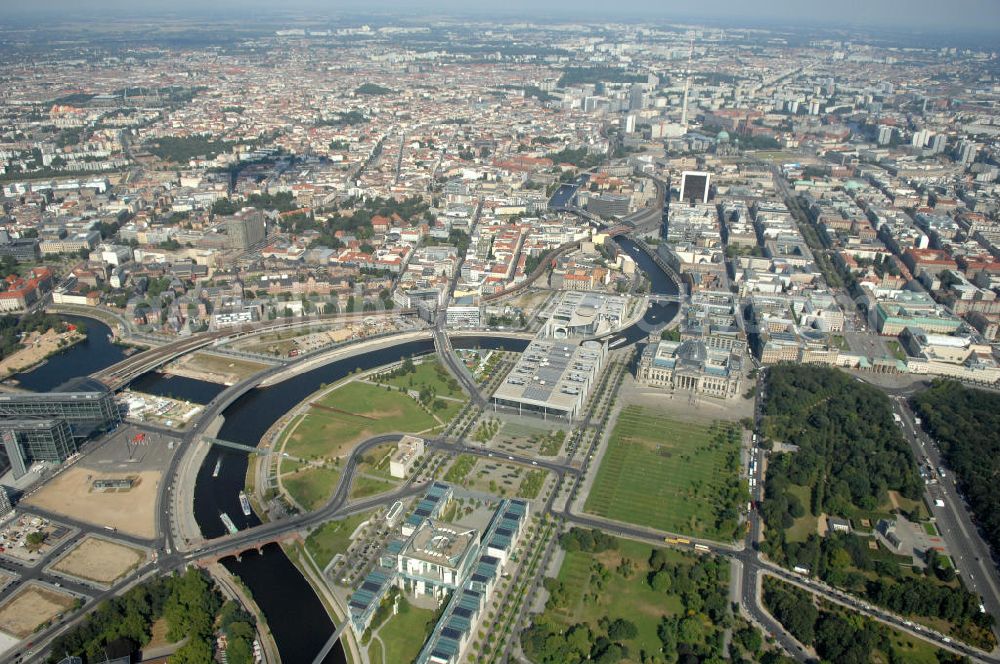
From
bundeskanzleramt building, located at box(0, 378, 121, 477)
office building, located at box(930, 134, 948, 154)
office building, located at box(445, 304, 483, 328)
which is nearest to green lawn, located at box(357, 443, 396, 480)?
bundeskanzleramt building, located at box(0, 378, 121, 477)

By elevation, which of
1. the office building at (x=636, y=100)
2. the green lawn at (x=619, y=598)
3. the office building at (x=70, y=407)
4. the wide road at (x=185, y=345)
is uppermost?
the office building at (x=636, y=100)

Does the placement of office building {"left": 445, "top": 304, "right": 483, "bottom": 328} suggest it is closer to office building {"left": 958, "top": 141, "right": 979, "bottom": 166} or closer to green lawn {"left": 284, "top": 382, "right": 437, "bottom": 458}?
green lawn {"left": 284, "top": 382, "right": 437, "bottom": 458}

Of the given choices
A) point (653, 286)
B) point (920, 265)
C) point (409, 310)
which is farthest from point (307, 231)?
point (920, 265)

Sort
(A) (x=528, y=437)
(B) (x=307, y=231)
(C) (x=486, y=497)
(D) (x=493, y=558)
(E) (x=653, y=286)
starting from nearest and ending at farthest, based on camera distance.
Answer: (D) (x=493, y=558) < (C) (x=486, y=497) < (A) (x=528, y=437) < (E) (x=653, y=286) < (B) (x=307, y=231)

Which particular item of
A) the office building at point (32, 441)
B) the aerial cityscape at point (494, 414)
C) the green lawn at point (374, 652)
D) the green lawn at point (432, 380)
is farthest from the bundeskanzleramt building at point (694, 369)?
the office building at point (32, 441)

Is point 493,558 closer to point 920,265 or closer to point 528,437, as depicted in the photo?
point 528,437

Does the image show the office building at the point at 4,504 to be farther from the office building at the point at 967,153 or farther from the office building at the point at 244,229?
the office building at the point at 967,153
